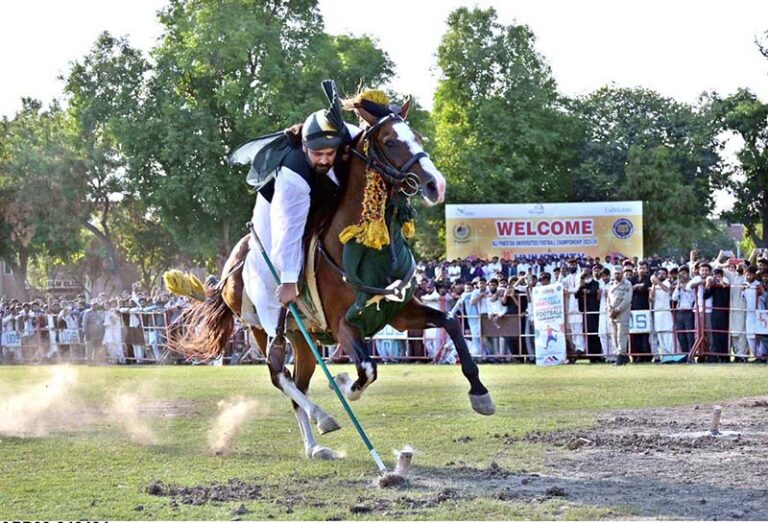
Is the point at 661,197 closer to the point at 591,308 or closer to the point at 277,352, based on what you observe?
the point at 591,308

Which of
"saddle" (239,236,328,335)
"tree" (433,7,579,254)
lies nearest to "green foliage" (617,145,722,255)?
"tree" (433,7,579,254)

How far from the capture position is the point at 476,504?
7.84 meters

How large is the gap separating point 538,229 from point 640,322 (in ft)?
41.5

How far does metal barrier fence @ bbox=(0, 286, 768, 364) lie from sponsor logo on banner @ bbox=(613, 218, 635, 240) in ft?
34.7

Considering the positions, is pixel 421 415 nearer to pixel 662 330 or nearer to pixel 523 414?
pixel 523 414

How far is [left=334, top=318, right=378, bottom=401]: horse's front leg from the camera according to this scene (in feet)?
31.7

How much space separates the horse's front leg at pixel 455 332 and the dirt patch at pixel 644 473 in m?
0.51

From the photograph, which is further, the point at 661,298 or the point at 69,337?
the point at 69,337

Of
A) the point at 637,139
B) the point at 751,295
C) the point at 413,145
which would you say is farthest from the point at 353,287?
the point at 637,139

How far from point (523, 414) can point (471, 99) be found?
55373 mm

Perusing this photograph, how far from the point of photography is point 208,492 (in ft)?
28.7

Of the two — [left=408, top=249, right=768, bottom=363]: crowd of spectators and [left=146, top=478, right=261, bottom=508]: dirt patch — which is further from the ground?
[left=408, top=249, right=768, bottom=363]: crowd of spectators

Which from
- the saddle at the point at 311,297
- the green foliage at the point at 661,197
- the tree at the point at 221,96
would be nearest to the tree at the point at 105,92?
the tree at the point at 221,96

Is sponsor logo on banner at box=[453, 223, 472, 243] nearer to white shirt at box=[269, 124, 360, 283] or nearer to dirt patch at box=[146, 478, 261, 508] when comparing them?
white shirt at box=[269, 124, 360, 283]
